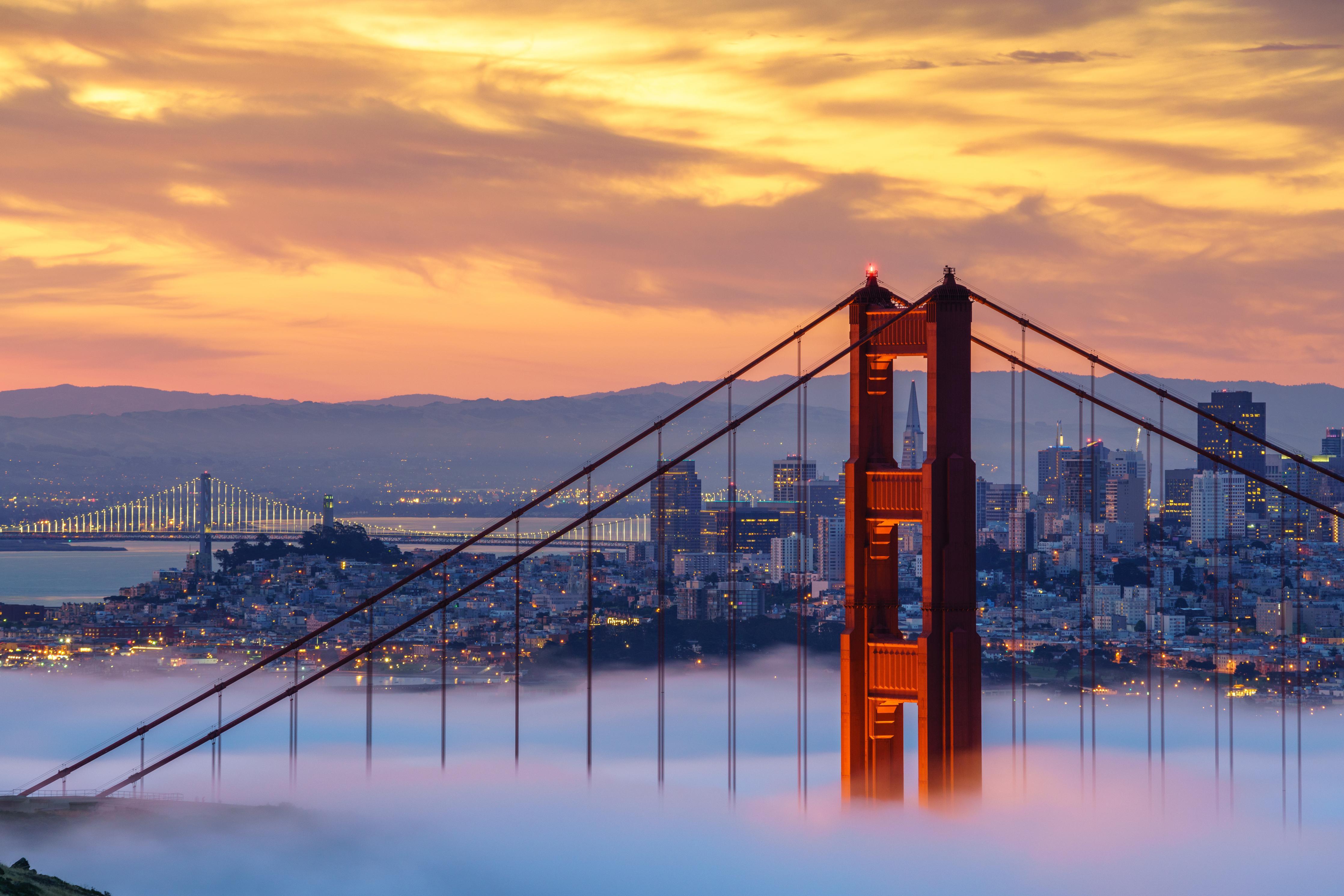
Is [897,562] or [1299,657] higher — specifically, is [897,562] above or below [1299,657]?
above

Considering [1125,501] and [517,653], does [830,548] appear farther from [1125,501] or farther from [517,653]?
[517,653]

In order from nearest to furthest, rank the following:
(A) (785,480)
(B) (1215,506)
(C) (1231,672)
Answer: (C) (1231,672) → (A) (785,480) → (B) (1215,506)

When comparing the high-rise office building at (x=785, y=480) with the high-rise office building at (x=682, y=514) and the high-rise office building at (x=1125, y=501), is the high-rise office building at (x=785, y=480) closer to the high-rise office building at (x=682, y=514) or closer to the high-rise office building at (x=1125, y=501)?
the high-rise office building at (x=682, y=514)

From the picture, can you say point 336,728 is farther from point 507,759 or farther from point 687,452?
point 687,452

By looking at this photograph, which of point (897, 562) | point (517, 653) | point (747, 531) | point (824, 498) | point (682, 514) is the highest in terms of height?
point (824, 498)

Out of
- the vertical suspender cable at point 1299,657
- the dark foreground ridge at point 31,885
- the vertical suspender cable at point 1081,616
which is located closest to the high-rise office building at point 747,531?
the vertical suspender cable at point 1299,657

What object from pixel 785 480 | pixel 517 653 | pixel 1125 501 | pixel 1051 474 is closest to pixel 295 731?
pixel 517 653
